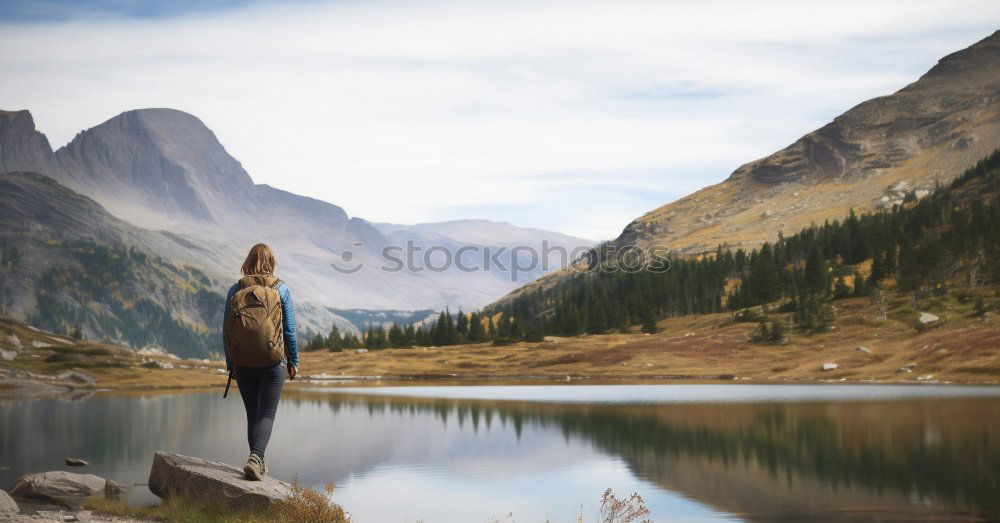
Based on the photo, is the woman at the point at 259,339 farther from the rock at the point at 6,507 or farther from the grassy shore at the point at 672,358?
the grassy shore at the point at 672,358

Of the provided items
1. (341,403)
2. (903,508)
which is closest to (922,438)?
(903,508)

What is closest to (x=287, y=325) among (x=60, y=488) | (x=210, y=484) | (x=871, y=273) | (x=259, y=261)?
(x=259, y=261)

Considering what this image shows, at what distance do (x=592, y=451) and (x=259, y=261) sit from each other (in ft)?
103

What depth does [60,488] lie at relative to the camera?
88.7 ft

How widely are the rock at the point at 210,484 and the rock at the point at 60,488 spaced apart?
13.1ft

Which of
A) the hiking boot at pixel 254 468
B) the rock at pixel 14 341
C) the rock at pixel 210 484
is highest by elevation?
the rock at pixel 14 341

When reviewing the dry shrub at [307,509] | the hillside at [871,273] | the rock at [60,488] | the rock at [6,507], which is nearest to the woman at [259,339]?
the dry shrub at [307,509]

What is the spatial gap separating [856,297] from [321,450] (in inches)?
4885

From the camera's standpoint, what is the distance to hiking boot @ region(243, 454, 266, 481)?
19.6 meters

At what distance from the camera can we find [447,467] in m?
42.2

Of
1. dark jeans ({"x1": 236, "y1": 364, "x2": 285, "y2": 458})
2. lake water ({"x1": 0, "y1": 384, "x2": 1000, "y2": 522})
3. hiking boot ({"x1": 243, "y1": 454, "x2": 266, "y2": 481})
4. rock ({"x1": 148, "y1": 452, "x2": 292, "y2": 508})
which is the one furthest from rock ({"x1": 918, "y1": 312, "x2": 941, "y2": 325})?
dark jeans ({"x1": 236, "y1": 364, "x2": 285, "y2": 458})

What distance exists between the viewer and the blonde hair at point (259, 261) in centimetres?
1841

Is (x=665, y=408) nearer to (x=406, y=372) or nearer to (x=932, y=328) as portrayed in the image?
(x=932, y=328)

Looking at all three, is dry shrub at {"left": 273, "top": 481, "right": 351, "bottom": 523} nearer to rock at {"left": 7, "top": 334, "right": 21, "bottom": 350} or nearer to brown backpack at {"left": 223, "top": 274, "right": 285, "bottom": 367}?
brown backpack at {"left": 223, "top": 274, "right": 285, "bottom": 367}
